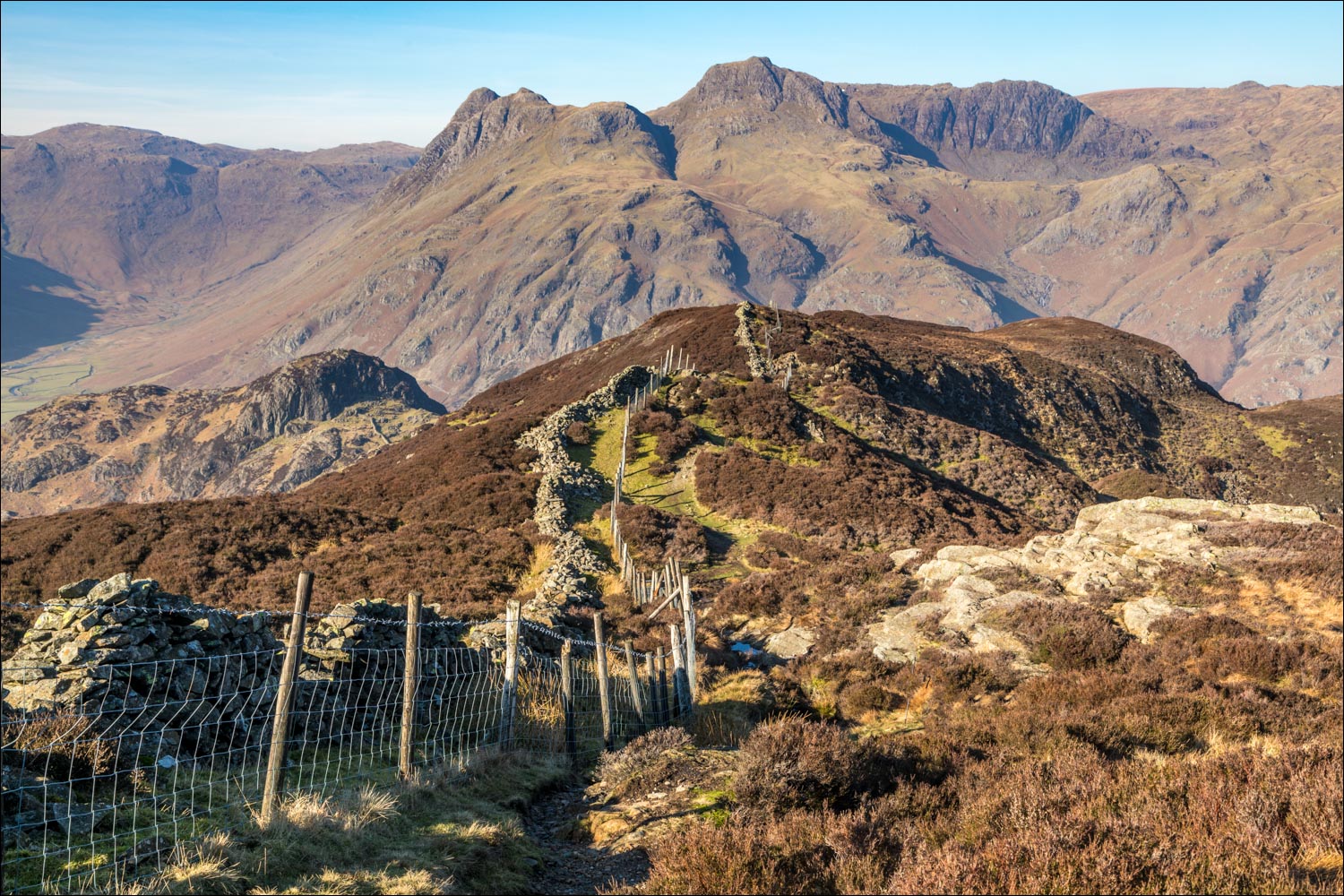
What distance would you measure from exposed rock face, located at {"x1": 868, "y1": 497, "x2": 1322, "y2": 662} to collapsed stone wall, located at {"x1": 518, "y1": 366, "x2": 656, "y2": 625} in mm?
8593

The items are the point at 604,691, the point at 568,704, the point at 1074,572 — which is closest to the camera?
the point at 604,691

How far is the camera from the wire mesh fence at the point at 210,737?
23.0 feet

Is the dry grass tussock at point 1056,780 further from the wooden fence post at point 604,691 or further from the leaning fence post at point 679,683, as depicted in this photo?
the wooden fence post at point 604,691

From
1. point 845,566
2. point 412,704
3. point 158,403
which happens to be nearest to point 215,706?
point 412,704

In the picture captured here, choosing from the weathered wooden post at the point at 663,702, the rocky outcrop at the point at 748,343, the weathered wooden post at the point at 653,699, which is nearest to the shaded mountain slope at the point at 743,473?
the rocky outcrop at the point at 748,343

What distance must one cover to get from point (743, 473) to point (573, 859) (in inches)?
1035

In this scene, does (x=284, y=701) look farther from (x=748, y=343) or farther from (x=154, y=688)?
(x=748, y=343)

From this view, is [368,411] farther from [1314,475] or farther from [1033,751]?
[1033,751]

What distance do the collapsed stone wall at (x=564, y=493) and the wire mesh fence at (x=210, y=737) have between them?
5.84 m

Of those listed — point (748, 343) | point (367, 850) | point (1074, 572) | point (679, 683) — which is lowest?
point (679, 683)

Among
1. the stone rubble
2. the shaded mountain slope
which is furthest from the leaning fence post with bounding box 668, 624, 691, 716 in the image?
the shaded mountain slope

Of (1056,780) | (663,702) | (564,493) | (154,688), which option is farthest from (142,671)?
(564,493)

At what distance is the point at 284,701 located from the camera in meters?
8.18

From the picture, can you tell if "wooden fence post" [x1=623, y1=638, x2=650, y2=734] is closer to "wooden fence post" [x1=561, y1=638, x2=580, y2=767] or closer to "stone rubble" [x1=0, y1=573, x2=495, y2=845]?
"wooden fence post" [x1=561, y1=638, x2=580, y2=767]
